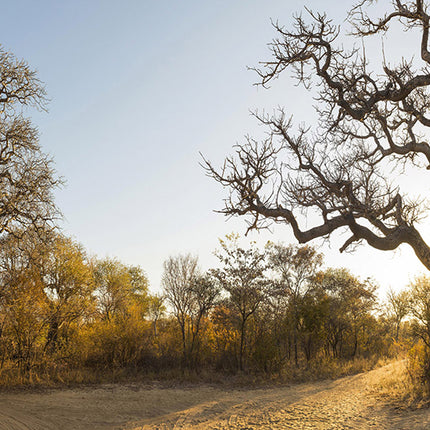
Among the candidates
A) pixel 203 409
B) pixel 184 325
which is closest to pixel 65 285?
pixel 184 325

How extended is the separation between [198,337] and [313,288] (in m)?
7.48

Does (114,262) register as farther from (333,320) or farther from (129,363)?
(333,320)

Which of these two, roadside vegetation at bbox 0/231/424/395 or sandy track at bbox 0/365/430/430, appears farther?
roadside vegetation at bbox 0/231/424/395

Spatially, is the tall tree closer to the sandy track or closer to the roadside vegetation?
the roadside vegetation

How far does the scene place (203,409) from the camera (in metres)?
11.0

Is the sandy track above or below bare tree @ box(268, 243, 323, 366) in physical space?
below

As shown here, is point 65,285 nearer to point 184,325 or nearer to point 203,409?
point 184,325

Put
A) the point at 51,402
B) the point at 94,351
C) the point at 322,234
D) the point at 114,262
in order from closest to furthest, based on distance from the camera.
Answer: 1. the point at 322,234
2. the point at 51,402
3. the point at 94,351
4. the point at 114,262

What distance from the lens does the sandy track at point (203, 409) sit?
9297 mm

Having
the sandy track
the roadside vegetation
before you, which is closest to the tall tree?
the roadside vegetation

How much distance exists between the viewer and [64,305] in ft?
52.4

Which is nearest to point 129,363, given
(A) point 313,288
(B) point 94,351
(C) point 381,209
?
(B) point 94,351

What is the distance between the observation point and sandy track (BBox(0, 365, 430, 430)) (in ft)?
30.5

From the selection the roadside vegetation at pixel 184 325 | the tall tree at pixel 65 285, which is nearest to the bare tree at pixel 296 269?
the roadside vegetation at pixel 184 325
